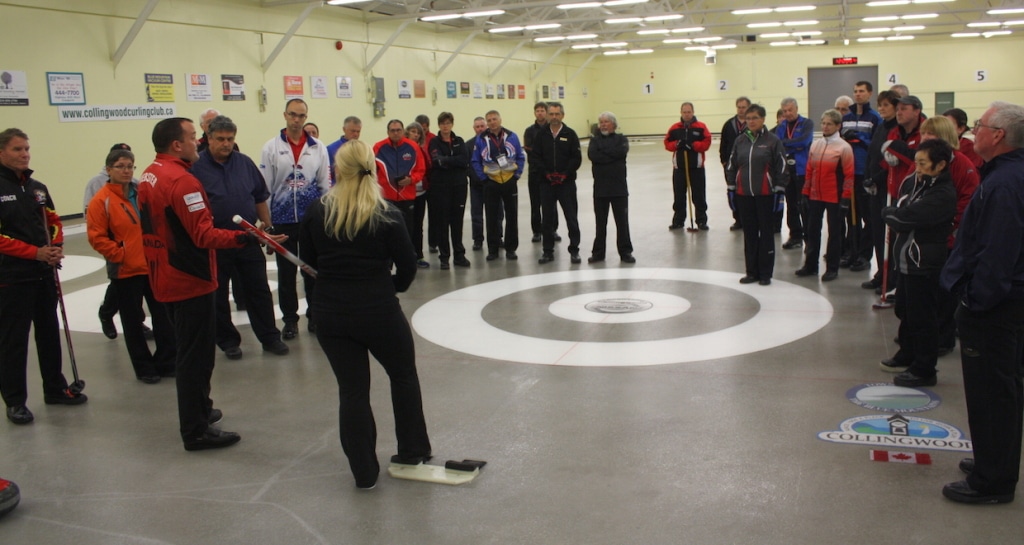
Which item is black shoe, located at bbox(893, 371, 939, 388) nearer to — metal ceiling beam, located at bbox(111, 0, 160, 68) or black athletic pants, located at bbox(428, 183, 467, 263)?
black athletic pants, located at bbox(428, 183, 467, 263)

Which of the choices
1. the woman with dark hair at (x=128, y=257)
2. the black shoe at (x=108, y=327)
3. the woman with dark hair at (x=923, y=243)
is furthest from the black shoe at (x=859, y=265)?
the black shoe at (x=108, y=327)

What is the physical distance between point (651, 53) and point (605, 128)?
30655 mm

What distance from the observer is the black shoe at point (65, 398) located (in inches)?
206

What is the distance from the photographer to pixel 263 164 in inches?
258

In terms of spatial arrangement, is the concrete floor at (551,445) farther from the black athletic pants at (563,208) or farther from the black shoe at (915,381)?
the black athletic pants at (563,208)

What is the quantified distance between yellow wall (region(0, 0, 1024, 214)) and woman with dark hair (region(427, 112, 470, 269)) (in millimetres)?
7581

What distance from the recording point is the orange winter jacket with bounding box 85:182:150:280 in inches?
219

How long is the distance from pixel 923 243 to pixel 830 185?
127 inches

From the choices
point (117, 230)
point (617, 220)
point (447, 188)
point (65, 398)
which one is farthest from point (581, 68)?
point (65, 398)

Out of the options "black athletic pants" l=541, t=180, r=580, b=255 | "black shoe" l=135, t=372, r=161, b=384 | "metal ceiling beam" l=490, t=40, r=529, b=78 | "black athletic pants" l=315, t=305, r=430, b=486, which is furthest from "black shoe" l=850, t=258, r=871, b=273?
"metal ceiling beam" l=490, t=40, r=529, b=78

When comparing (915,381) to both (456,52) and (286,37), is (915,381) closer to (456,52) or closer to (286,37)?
(286,37)

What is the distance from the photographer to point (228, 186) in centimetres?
581

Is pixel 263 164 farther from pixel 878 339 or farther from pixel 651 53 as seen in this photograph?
pixel 651 53

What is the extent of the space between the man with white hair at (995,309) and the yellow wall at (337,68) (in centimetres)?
1351
